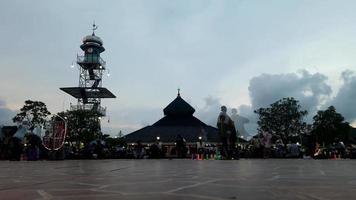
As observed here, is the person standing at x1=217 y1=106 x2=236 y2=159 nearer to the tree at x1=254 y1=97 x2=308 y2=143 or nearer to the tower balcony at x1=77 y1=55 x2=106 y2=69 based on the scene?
the tree at x1=254 y1=97 x2=308 y2=143

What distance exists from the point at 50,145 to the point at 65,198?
22.9 meters

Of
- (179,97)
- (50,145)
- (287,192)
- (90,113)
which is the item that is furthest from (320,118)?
(287,192)

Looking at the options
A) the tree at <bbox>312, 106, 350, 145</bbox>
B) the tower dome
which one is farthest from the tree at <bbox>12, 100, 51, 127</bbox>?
the tree at <bbox>312, 106, 350, 145</bbox>

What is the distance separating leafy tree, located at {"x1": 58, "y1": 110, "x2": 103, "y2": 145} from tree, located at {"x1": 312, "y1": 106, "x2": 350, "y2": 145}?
43909 mm

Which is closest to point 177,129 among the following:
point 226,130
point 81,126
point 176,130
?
point 176,130

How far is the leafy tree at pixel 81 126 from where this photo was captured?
208ft

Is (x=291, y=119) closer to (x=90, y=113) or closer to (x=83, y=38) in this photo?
(x=90, y=113)

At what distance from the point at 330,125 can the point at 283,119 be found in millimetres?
22403

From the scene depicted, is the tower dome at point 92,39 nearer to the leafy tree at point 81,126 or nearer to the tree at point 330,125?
the leafy tree at point 81,126

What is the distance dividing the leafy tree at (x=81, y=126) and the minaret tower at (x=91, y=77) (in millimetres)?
26747

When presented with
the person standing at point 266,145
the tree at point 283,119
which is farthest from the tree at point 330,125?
the person standing at point 266,145

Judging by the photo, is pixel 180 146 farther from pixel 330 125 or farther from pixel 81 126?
pixel 330 125

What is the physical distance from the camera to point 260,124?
7550cm

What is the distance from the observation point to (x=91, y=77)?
Answer: 95562 millimetres
